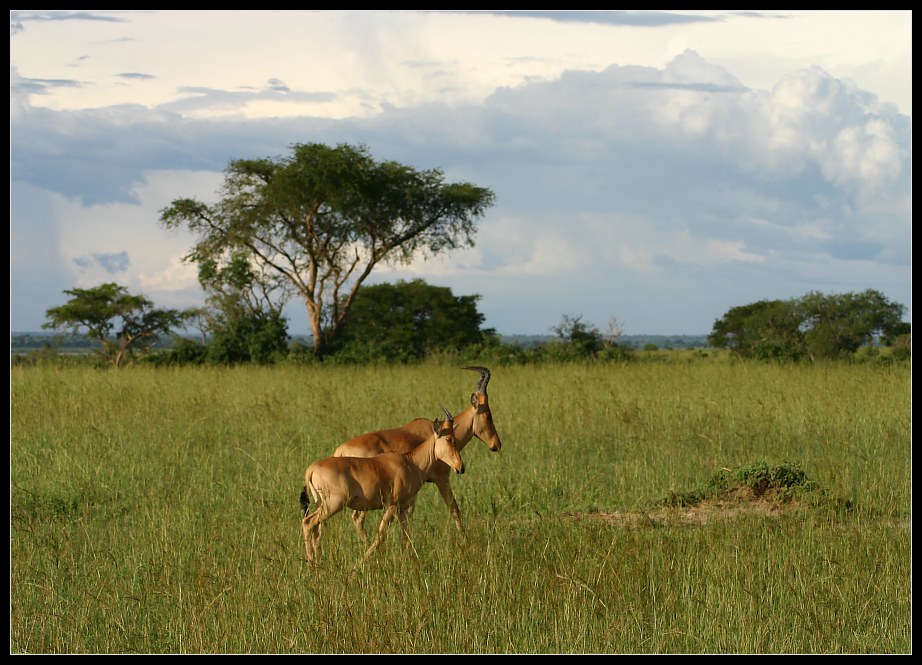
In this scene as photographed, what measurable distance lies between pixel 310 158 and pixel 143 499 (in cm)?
2285

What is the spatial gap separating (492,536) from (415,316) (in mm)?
28391

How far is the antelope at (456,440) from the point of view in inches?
226

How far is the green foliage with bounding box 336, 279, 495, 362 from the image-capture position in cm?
3322

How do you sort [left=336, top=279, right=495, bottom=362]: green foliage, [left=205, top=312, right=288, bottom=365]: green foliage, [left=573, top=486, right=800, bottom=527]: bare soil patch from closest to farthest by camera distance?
[left=573, top=486, right=800, bottom=527]: bare soil patch
[left=205, top=312, right=288, bottom=365]: green foliage
[left=336, top=279, right=495, bottom=362]: green foliage

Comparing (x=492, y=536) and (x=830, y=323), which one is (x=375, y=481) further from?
(x=830, y=323)

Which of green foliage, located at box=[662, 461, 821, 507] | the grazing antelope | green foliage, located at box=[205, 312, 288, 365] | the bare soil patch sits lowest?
the bare soil patch

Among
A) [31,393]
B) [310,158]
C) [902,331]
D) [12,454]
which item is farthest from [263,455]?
[902,331]

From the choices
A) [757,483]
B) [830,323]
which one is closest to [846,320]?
[830,323]

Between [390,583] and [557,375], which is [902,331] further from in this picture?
[390,583]

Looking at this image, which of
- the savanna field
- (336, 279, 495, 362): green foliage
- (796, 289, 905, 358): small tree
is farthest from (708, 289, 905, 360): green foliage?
the savanna field

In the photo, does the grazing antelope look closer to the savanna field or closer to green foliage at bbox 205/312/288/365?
the savanna field

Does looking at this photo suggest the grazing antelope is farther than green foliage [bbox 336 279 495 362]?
No

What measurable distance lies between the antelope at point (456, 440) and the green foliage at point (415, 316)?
25854 mm

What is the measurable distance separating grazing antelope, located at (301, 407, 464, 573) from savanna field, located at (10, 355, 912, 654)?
0.58ft
